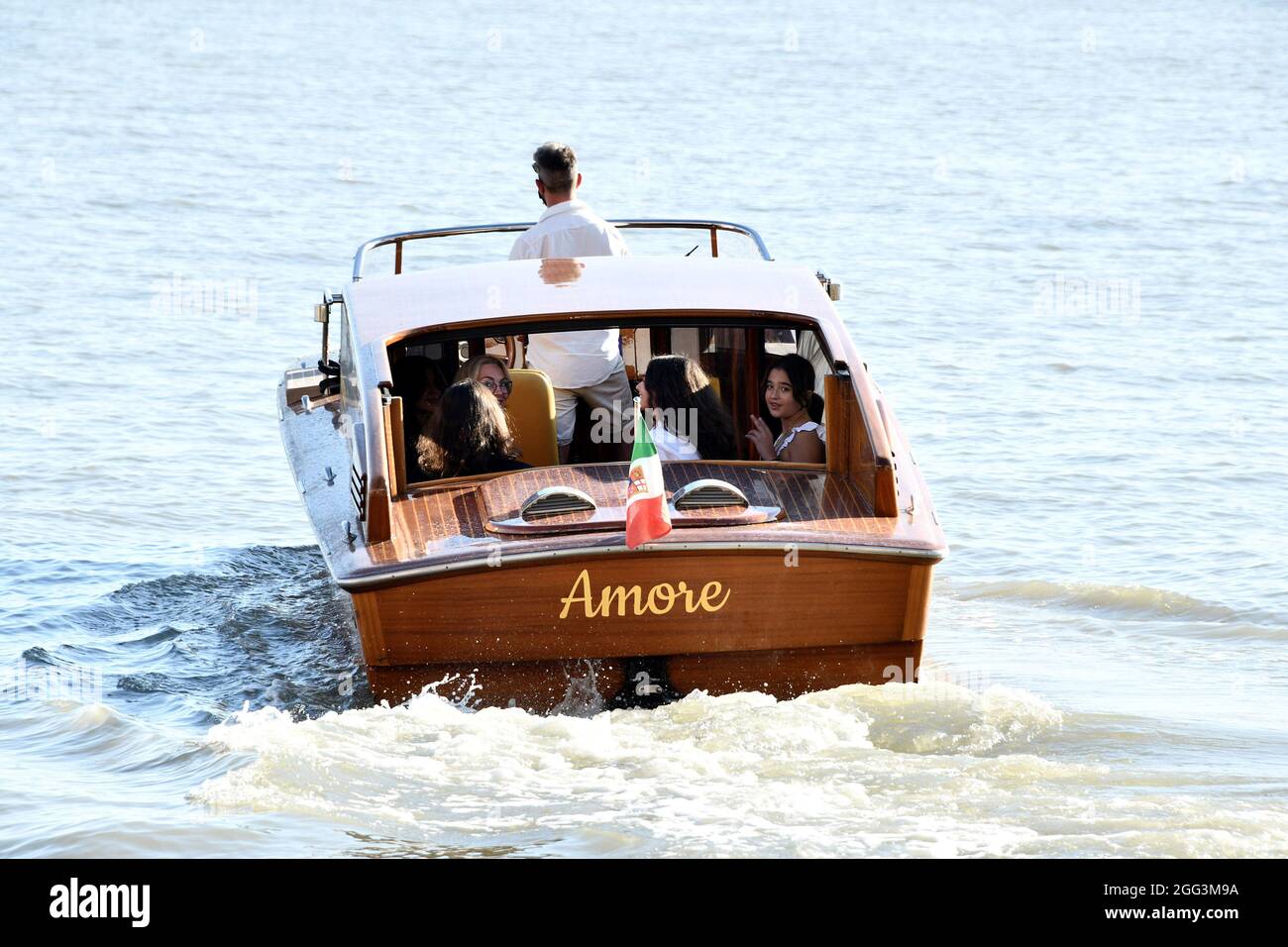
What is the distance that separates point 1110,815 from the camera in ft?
17.7

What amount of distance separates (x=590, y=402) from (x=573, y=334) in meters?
0.30

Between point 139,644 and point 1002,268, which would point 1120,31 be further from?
point 139,644

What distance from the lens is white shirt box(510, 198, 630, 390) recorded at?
7.62 metres

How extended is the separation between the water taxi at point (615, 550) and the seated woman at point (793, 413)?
16 centimetres

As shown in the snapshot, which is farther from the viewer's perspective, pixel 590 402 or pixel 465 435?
pixel 590 402

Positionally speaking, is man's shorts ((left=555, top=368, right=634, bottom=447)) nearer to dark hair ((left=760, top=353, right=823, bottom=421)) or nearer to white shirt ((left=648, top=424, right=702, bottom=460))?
white shirt ((left=648, top=424, right=702, bottom=460))

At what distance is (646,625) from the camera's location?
6.14 meters

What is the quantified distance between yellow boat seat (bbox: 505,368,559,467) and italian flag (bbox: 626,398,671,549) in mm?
1273

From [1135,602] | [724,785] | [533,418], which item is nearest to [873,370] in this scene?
[1135,602]

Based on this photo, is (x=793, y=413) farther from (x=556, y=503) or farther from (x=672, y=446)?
(x=556, y=503)

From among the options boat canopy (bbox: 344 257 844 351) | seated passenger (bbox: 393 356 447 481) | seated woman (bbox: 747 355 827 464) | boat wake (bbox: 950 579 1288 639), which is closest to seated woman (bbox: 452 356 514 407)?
boat canopy (bbox: 344 257 844 351)

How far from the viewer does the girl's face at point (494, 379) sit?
23.3 feet

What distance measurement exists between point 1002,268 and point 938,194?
13.8 feet

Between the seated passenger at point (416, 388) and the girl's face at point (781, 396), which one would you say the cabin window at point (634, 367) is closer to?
the seated passenger at point (416, 388)
